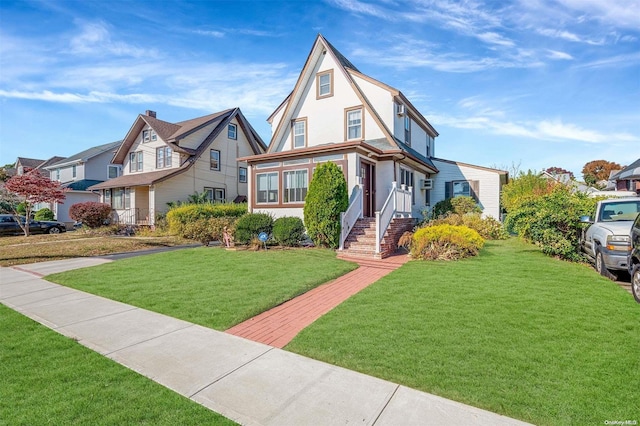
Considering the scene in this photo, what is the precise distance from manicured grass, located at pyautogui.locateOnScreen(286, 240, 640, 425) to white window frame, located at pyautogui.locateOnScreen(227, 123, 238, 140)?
23.5 meters

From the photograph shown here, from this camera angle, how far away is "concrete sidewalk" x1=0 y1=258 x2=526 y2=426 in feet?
9.18

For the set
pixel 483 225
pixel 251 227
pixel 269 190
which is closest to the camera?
pixel 251 227

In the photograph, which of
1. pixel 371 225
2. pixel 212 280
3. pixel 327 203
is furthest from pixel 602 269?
pixel 212 280

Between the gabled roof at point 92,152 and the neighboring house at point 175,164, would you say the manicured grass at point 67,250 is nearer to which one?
the neighboring house at point 175,164

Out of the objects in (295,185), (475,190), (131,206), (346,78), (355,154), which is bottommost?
(131,206)

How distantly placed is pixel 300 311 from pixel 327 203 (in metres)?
6.33

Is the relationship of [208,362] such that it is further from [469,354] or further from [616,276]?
[616,276]

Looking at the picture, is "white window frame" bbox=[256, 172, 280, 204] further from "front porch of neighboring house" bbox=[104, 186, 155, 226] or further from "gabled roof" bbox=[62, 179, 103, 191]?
"gabled roof" bbox=[62, 179, 103, 191]

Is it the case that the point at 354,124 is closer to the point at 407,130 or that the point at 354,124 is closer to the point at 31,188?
the point at 407,130

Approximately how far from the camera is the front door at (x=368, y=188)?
13672 mm

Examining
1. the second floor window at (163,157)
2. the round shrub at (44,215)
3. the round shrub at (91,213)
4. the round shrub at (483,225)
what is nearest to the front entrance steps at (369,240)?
the round shrub at (483,225)

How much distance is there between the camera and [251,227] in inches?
508

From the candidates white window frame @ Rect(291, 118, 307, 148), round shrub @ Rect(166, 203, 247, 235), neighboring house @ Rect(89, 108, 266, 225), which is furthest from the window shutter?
neighboring house @ Rect(89, 108, 266, 225)

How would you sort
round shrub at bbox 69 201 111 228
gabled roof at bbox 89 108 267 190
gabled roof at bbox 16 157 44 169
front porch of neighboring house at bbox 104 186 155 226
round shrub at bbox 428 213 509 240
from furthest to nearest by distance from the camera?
1. gabled roof at bbox 16 157 44 169
2. front porch of neighboring house at bbox 104 186 155 226
3. gabled roof at bbox 89 108 267 190
4. round shrub at bbox 69 201 111 228
5. round shrub at bbox 428 213 509 240
